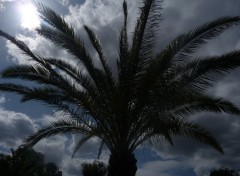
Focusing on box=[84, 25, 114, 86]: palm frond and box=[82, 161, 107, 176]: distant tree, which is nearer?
box=[84, 25, 114, 86]: palm frond

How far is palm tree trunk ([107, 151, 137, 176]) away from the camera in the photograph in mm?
11984

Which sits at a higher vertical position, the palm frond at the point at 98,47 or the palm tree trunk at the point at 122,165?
the palm frond at the point at 98,47

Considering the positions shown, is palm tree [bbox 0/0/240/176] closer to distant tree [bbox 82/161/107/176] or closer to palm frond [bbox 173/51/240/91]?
palm frond [bbox 173/51/240/91]

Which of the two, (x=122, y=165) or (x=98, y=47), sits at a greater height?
(x=98, y=47)

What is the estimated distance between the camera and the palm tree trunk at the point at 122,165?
12.0 m

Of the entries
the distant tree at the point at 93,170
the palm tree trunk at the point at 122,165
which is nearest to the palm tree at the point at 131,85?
the palm tree trunk at the point at 122,165

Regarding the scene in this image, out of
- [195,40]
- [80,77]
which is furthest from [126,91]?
[195,40]

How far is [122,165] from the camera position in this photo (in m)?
11.9

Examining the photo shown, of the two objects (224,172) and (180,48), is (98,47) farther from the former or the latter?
(224,172)

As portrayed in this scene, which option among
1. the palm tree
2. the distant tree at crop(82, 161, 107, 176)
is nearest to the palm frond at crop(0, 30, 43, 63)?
the palm tree

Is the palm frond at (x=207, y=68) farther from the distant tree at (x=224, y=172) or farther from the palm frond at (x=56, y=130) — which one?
the distant tree at (x=224, y=172)

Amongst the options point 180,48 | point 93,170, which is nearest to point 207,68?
point 180,48

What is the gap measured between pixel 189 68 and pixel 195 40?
1.12m

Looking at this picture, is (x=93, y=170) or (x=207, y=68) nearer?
(x=207, y=68)
